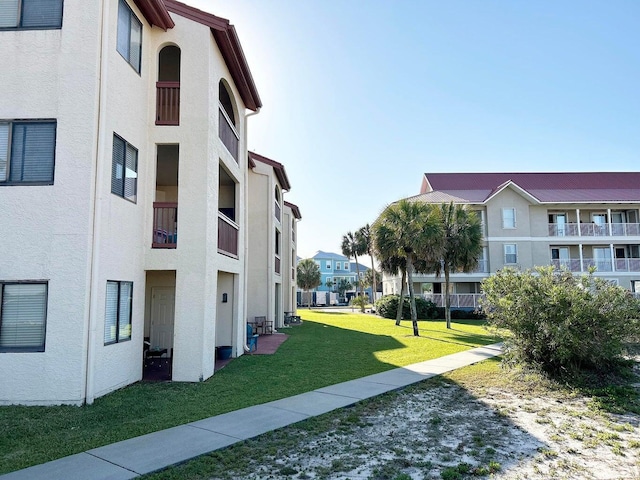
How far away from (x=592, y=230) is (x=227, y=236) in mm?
34690

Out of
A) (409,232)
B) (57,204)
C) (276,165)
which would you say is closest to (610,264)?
(409,232)

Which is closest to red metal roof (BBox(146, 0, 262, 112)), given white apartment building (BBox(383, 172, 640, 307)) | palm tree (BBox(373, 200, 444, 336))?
palm tree (BBox(373, 200, 444, 336))

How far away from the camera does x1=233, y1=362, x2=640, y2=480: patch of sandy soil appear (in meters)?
5.29

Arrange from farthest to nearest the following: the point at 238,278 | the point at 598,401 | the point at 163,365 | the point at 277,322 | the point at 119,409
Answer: the point at 277,322 < the point at 238,278 < the point at 163,365 < the point at 598,401 < the point at 119,409

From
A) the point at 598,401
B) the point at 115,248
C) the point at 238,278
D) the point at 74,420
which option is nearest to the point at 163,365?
the point at 238,278

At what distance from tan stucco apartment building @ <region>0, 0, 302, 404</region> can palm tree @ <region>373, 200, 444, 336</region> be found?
38.2 feet

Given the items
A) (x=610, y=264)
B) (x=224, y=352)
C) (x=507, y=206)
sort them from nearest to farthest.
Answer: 1. (x=224, y=352)
2. (x=610, y=264)
3. (x=507, y=206)

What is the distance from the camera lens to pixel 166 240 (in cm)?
1130

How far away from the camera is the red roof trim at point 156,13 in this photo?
1045 cm

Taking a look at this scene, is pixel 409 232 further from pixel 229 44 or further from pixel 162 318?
pixel 229 44

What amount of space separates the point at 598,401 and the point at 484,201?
1183 inches

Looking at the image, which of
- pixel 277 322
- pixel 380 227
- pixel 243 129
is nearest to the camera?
pixel 243 129

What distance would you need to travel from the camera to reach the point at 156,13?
35.4 ft

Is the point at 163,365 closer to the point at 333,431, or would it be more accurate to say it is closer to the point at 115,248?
the point at 115,248
